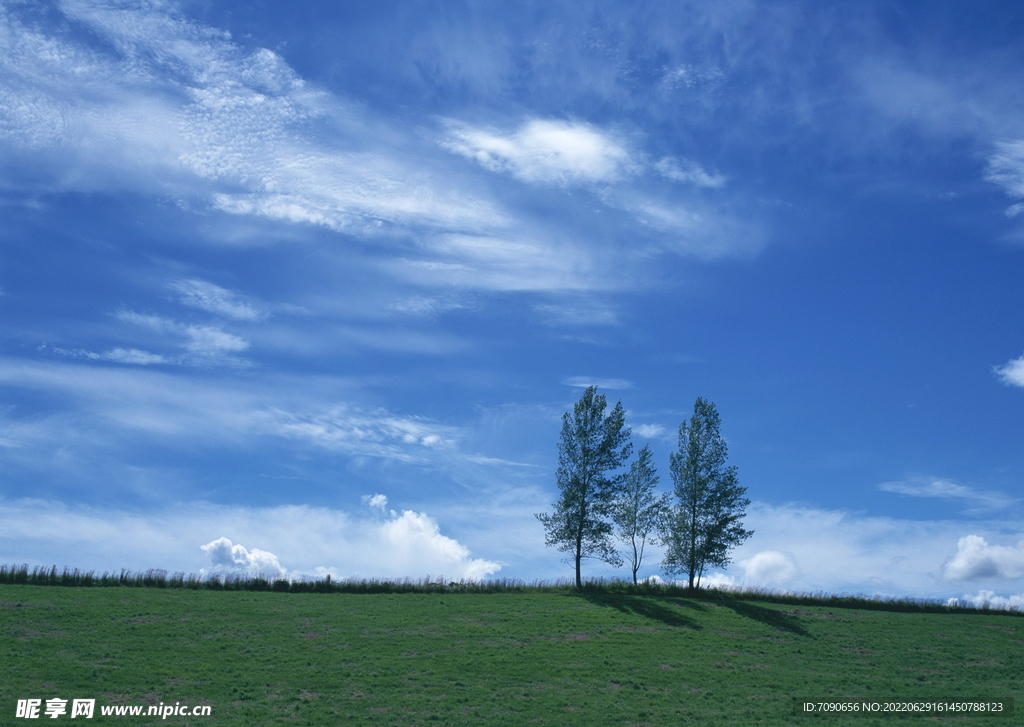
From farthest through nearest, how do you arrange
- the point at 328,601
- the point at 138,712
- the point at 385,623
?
the point at 328,601
the point at 385,623
the point at 138,712

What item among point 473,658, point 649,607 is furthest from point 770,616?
point 473,658

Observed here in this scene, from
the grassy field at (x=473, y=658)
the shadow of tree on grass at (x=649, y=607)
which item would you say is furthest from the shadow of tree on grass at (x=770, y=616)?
the shadow of tree on grass at (x=649, y=607)

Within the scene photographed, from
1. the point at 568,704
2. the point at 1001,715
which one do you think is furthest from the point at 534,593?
the point at 1001,715

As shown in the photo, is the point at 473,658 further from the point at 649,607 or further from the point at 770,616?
the point at 770,616

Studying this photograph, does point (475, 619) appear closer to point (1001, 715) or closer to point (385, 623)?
point (385, 623)

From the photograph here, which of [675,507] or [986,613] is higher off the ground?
[675,507]

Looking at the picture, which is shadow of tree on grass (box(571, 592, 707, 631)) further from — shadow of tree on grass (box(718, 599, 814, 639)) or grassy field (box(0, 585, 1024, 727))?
shadow of tree on grass (box(718, 599, 814, 639))

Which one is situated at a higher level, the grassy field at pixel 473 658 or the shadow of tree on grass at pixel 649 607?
the shadow of tree on grass at pixel 649 607

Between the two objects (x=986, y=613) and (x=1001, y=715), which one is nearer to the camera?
(x=1001, y=715)

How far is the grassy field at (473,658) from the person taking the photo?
3575 centimetres

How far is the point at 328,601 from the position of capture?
2290 inches

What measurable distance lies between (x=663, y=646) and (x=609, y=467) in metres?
27.2

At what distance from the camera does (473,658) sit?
44000 millimetres

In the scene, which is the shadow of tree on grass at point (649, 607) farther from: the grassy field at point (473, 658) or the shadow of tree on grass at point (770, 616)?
the shadow of tree on grass at point (770, 616)
